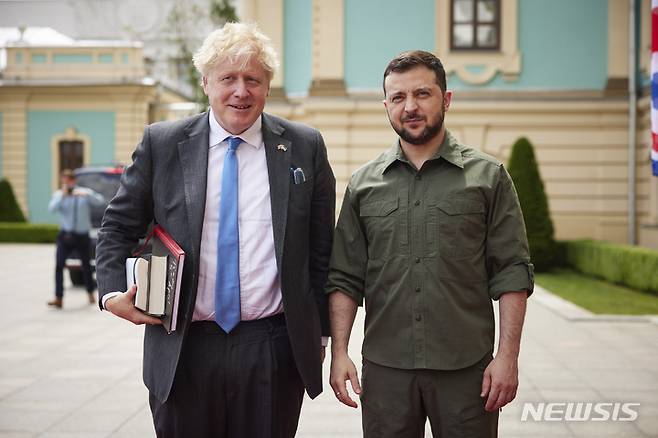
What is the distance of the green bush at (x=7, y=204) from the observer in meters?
29.3

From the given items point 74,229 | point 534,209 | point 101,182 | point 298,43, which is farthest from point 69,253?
point 298,43

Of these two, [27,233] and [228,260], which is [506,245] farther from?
[27,233]

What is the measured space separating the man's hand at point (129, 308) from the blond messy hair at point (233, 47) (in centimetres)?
91

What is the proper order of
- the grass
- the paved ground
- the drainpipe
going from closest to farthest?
the paved ground, the grass, the drainpipe

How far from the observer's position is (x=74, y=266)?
13953 millimetres

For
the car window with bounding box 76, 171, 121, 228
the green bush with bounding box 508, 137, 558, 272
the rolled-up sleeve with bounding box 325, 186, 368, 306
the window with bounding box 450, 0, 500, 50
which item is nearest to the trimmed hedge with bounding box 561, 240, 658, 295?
the green bush with bounding box 508, 137, 558, 272

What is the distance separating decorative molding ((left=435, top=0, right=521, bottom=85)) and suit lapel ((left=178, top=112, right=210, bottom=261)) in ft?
54.8

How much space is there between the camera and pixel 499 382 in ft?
9.75

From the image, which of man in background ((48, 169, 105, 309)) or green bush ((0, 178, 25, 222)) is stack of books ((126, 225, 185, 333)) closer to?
man in background ((48, 169, 105, 309))

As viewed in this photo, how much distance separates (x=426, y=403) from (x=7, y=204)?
95.2ft

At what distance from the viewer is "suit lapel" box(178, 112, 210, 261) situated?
3100mm

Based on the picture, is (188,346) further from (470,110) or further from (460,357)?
(470,110)

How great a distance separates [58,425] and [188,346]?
2929 millimetres

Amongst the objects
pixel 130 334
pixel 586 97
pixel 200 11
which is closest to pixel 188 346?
pixel 130 334
